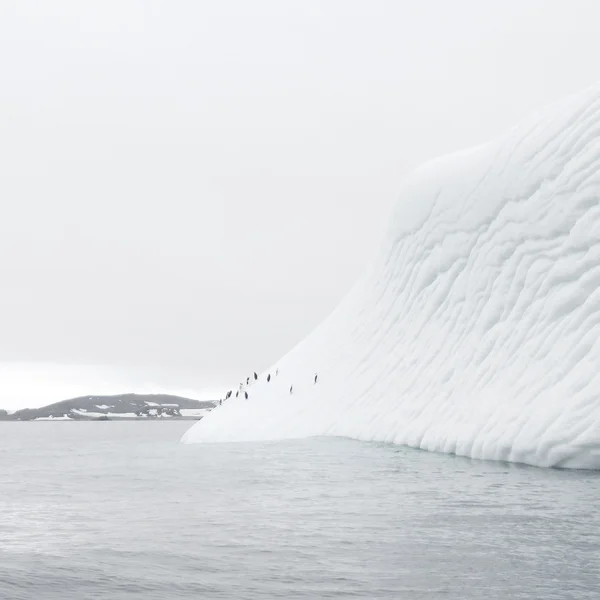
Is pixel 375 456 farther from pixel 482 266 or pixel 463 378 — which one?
pixel 482 266

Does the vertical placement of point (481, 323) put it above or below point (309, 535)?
above

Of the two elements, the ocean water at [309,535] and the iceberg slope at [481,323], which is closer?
the ocean water at [309,535]

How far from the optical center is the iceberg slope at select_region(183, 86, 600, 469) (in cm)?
2383

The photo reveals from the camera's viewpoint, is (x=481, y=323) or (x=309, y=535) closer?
(x=309, y=535)

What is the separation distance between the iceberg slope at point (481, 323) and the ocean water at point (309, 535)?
11.1ft

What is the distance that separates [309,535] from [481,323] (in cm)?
1858

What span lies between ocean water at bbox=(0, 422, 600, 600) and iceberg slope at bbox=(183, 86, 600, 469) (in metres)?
3.38

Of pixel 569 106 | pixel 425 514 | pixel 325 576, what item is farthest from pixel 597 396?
pixel 325 576

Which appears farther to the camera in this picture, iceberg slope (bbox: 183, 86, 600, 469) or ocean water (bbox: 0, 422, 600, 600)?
iceberg slope (bbox: 183, 86, 600, 469)

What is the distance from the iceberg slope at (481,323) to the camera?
78.2 feet

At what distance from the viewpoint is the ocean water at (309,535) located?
882 cm

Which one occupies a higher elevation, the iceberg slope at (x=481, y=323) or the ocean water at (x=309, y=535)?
the iceberg slope at (x=481, y=323)

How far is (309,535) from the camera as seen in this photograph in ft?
38.7

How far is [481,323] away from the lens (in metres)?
29.3
